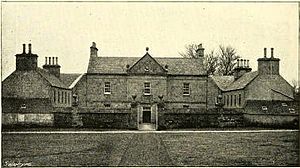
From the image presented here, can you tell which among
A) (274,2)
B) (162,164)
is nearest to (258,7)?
(274,2)

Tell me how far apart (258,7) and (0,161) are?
772 centimetres

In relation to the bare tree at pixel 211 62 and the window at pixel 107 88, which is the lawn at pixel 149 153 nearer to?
the window at pixel 107 88

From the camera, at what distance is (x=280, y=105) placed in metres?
23.2

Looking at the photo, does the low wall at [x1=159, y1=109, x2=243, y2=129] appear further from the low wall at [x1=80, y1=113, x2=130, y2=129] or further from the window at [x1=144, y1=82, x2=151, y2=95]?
the window at [x1=144, y1=82, x2=151, y2=95]

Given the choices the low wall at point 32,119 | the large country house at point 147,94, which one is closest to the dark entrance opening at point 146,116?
the large country house at point 147,94

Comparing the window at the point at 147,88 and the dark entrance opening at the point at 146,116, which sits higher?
the window at the point at 147,88

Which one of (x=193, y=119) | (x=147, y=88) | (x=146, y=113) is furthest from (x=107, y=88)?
(x=193, y=119)

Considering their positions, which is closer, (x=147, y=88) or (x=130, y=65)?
(x=147, y=88)

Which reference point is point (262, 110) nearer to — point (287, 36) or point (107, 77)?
point (107, 77)

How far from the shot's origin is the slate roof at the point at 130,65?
29.9 metres

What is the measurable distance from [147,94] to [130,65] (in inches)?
112

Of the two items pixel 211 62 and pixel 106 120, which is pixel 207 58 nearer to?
pixel 211 62

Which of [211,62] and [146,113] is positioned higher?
[211,62]

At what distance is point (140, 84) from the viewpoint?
29.2 m
